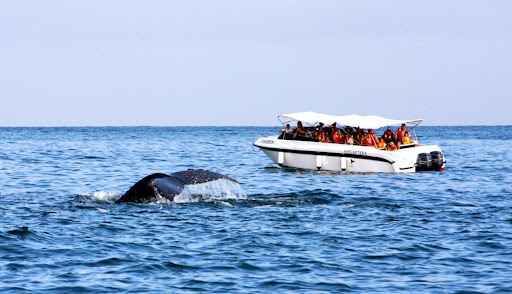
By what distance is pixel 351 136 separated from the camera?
107 feet

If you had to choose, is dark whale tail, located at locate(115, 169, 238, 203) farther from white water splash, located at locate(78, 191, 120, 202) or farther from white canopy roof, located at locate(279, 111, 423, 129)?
white canopy roof, located at locate(279, 111, 423, 129)

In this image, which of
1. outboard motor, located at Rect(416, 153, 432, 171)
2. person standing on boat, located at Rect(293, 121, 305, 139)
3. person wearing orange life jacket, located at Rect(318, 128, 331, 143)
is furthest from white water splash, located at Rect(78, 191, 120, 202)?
outboard motor, located at Rect(416, 153, 432, 171)

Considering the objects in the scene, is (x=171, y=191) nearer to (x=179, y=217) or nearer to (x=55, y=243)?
(x=179, y=217)

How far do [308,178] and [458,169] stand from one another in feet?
35.2

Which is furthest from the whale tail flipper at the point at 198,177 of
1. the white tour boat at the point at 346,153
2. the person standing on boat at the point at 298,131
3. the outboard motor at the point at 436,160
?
the outboard motor at the point at 436,160

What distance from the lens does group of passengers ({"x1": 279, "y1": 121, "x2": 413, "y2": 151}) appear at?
1264 inches

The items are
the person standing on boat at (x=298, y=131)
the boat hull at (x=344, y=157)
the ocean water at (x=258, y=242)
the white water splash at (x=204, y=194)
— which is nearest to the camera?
the ocean water at (x=258, y=242)

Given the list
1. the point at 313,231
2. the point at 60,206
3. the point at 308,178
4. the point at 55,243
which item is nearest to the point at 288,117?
the point at 308,178

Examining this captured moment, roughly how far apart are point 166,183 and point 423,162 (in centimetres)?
1775

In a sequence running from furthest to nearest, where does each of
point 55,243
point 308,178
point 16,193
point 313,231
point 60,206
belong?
point 308,178, point 16,193, point 60,206, point 313,231, point 55,243

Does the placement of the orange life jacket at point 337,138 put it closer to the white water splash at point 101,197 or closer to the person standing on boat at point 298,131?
the person standing on boat at point 298,131

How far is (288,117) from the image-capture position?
34250 millimetres

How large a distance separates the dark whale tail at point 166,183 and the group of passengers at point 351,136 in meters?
15.7

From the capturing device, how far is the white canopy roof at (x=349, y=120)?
107 ft
